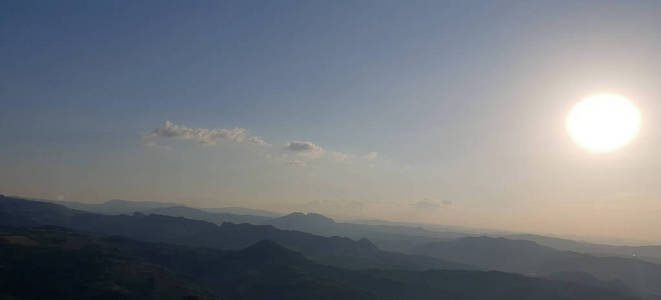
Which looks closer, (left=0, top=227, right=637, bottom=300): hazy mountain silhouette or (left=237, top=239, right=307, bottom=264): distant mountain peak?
(left=0, top=227, right=637, bottom=300): hazy mountain silhouette

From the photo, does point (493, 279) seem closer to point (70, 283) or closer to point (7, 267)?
point (70, 283)

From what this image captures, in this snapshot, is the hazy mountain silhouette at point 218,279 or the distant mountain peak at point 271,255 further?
the distant mountain peak at point 271,255

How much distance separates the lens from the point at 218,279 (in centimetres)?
16675

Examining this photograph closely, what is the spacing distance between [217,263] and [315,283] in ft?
201

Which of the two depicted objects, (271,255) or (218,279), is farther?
(271,255)

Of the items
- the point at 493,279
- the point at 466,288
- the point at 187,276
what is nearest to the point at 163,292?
the point at 187,276

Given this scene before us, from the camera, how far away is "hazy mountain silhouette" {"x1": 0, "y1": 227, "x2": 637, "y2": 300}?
375 ft

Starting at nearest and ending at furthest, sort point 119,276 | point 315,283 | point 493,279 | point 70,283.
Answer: point 70,283
point 119,276
point 315,283
point 493,279

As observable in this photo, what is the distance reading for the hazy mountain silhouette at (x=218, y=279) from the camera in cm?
11425

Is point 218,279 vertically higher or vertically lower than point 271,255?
lower

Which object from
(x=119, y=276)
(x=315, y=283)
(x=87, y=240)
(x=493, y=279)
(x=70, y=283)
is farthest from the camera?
(x=87, y=240)

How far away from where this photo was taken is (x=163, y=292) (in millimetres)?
116812

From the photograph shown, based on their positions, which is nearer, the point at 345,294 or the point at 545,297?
the point at 345,294

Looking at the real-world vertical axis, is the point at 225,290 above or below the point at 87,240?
below
